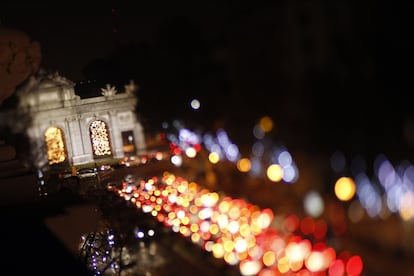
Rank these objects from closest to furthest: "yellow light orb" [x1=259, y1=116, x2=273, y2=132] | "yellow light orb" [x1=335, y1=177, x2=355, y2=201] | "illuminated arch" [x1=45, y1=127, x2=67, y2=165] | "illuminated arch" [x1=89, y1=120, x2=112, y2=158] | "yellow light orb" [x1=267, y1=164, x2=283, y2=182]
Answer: "illuminated arch" [x1=89, y1=120, x2=112, y2=158]
"illuminated arch" [x1=45, y1=127, x2=67, y2=165]
"yellow light orb" [x1=259, y1=116, x2=273, y2=132]
"yellow light orb" [x1=267, y1=164, x2=283, y2=182]
"yellow light orb" [x1=335, y1=177, x2=355, y2=201]

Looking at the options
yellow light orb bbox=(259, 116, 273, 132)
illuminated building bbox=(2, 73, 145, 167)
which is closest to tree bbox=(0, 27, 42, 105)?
illuminated building bbox=(2, 73, 145, 167)

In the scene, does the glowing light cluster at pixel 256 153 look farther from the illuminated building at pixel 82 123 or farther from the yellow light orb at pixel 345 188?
the illuminated building at pixel 82 123

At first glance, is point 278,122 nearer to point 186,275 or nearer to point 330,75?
point 330,75

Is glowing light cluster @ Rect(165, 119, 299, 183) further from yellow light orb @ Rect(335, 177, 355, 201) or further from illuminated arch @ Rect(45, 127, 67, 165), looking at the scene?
illuminated arch @ Rect(45, 127, 67, 165)

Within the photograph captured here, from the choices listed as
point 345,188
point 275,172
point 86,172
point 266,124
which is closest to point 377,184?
point 345,188

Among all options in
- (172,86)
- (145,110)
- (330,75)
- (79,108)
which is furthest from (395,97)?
(79,108)

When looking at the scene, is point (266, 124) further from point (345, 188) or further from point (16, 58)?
point (16, 58)
